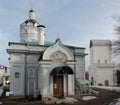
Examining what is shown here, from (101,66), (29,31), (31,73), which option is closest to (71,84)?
(31,73)

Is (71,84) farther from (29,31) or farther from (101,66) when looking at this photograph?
(101,66)

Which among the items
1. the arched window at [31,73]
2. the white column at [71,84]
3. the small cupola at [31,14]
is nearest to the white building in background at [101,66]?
the small cupola at [31,14]

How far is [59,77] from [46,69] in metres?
2.04

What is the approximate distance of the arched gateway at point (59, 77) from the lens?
82.9 feet

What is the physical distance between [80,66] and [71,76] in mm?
3094

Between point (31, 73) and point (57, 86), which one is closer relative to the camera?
point (57, 86)

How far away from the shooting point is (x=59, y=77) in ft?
86.3

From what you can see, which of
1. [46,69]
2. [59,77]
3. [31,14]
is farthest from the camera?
[31,14]

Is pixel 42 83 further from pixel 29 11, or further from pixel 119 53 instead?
pixel 29 11

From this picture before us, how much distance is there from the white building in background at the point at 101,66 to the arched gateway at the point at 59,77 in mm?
34713

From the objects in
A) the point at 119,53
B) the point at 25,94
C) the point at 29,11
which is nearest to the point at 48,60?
the point at 25,94

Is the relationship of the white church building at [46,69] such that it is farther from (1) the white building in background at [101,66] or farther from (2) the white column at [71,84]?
(1) the white building in background at [101,66]

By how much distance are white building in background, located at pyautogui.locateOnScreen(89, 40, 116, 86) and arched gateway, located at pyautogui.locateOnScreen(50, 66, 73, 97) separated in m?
34.7

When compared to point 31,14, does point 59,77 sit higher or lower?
lower
